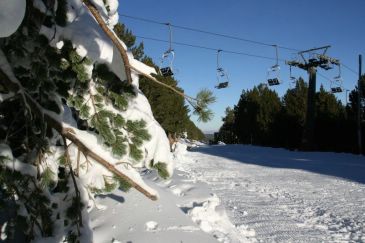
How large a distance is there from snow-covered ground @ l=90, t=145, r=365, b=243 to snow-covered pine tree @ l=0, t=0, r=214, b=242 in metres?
1.21

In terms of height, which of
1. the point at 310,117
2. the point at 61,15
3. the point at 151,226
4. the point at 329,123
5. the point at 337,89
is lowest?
the point at 151,226

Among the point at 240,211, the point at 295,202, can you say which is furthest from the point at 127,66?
the point at 295,202

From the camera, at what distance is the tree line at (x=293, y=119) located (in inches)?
1057

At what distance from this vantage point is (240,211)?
697cm

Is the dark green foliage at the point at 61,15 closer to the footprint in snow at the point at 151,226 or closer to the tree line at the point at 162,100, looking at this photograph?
the footprint in snow at the point at 151,226

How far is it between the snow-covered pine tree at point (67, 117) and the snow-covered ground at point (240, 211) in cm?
121

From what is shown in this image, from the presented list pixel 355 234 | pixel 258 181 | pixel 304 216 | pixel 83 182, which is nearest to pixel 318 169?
pixel 258 181

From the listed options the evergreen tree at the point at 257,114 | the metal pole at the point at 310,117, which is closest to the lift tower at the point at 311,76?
the metal pole at the point at 310,117

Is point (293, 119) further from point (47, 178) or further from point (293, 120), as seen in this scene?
point (47, 178)

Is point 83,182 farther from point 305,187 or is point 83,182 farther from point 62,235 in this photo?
point 305,187

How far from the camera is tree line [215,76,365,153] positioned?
26859mm

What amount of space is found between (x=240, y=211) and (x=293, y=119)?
2637cm

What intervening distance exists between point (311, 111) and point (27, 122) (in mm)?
26523

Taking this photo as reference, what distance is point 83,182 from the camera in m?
2.69
